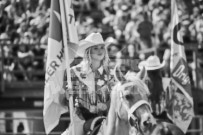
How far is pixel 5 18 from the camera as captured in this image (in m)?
18.3

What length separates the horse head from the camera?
8016mm

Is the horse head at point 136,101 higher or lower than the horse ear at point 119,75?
lower

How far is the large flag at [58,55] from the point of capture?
380 inches

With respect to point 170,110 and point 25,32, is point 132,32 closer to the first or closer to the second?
point 25,32

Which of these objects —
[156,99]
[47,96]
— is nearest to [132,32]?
[156,99]

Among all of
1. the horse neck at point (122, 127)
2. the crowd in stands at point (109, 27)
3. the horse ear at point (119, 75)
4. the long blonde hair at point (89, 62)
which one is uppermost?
the crowd in stands at point (109, 27)

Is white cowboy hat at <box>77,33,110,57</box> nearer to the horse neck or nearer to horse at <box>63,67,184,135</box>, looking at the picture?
horse at <box>63,67,184,135</box>

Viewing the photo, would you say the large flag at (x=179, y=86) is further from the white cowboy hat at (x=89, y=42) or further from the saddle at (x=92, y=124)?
the saddle at (x=92, y=124)

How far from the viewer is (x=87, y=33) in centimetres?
1733

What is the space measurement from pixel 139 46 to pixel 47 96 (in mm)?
8115

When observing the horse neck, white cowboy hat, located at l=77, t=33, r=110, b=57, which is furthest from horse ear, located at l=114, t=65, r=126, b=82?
white cowboy hat, located at l=77, t=33, r=110, b=57

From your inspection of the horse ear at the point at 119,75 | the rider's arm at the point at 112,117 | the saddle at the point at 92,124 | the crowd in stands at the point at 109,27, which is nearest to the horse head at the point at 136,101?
the horse ear at the point at 119,75

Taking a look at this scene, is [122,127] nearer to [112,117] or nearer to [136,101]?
[112,117]

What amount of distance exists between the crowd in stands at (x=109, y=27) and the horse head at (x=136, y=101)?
830 centimetres
